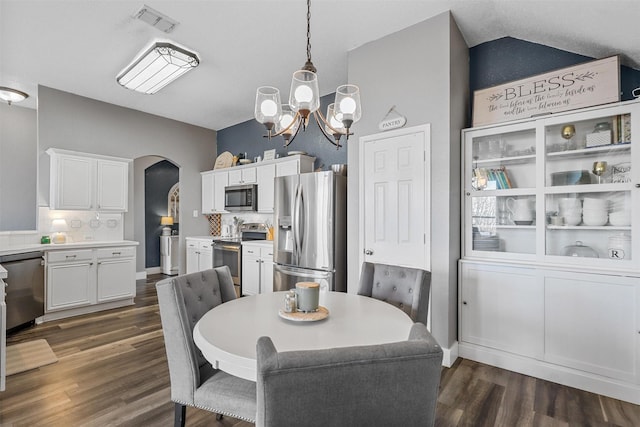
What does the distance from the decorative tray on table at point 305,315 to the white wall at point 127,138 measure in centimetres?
423

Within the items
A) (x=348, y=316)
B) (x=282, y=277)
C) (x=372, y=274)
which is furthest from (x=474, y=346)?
(x=282, y=277)

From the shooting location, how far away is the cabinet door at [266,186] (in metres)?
4.65

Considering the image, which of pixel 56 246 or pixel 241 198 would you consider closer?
pixel 56 246

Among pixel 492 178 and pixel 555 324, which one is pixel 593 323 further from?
pixel 492 178

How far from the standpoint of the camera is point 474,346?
2.73 meters

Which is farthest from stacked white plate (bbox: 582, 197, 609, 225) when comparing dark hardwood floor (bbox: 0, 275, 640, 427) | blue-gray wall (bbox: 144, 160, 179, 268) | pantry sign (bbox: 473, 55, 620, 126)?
blue-gray wall (bbox: 144, 160, 179, 268)

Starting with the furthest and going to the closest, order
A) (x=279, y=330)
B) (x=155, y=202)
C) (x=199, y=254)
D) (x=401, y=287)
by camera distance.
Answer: (x=155, y=202) < (x=199, y=254) < (x=401, y=287) < (x=279, y=330)

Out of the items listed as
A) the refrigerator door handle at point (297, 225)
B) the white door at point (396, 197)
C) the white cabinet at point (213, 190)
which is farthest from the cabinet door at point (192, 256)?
the white door at point (396, 197)

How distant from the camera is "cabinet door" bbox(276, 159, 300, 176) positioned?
4.34m

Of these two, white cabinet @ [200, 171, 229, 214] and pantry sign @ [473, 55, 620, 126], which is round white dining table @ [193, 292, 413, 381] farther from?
white cabinet @ [200, 171, 229, 214]

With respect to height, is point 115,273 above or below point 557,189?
below

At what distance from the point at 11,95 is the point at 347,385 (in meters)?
5.57

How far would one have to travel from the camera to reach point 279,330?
4.39 feet

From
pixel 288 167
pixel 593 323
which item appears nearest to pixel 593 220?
pixel 593 323
